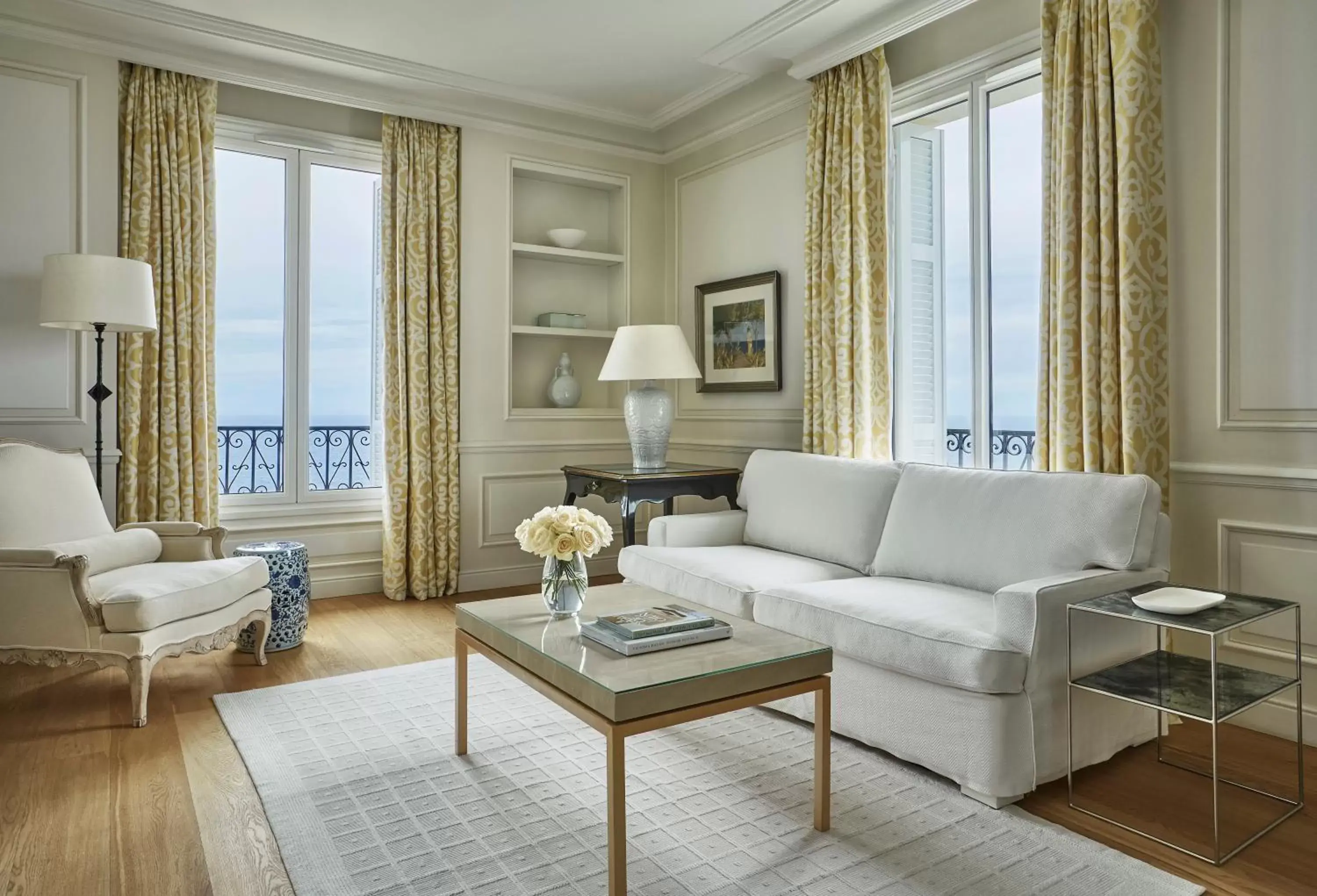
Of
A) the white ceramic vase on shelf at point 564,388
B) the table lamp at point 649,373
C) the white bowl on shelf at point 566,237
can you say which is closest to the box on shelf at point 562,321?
the white ceramic vase on shelf at point 564,388

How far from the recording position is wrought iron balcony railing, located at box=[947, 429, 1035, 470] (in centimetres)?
353

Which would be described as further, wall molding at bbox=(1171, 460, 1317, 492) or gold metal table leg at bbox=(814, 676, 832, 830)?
wall molding at bbox=(1171, 460, 1317, 492)

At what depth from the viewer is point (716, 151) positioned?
5043mm

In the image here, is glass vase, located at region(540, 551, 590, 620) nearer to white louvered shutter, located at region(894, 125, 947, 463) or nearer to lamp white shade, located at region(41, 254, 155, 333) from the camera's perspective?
white louvered shutter, located at region(894, 125, 947, 463)

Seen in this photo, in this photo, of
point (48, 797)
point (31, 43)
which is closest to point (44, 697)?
point (48, 797)

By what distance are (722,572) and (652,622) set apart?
989 millimetres

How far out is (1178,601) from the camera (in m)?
2.14

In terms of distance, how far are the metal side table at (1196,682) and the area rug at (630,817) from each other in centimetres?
29

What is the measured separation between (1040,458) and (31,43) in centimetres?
466

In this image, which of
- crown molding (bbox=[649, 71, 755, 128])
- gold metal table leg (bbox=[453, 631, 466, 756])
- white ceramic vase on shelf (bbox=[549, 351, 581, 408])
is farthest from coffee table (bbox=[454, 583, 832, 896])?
crown molding (bbox=[649, 71, 755, 128])

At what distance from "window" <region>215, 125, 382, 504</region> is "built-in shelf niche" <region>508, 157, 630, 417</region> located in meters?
0.85

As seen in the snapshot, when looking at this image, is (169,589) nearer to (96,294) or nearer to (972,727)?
(96,294)

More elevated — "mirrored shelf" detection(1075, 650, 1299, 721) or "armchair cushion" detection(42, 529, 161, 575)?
"armchair cushion" detection(42, 529, 161, 575)

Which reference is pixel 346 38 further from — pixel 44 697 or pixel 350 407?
pixel 44 697
